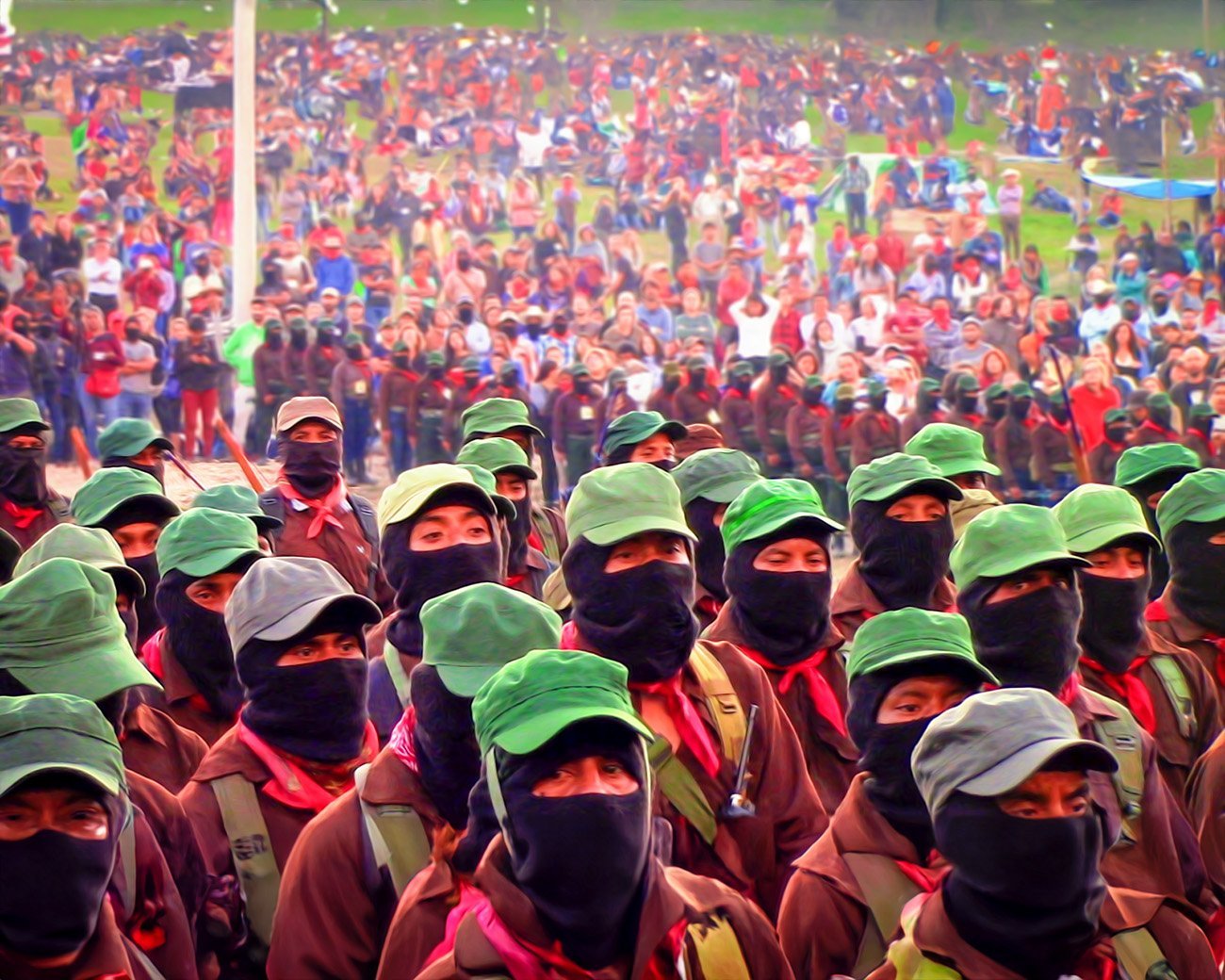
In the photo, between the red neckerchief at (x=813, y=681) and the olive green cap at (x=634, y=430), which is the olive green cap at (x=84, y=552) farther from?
the olive green cap at (x=634, y=430)

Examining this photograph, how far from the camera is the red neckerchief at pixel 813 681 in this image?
573 cm

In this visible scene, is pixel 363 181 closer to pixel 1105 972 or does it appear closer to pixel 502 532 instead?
pixel 502 532

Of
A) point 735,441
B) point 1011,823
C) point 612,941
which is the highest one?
point 1011,823

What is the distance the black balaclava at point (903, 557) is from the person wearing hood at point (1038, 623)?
1.00 metres

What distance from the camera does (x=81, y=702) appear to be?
13.4 feet

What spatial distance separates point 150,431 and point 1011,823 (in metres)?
6.47

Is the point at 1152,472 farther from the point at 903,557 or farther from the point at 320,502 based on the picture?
the point at 320,502

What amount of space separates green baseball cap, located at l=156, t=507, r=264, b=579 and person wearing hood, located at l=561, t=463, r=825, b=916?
3.75ft

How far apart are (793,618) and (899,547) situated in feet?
→ 3.34

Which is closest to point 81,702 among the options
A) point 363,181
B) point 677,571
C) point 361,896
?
point 361,896

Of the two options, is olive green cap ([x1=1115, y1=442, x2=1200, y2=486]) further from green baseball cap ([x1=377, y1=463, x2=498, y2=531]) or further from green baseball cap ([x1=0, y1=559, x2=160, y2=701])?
green baseball cap ([x1=0, y1=559, x2=160, y2=701])

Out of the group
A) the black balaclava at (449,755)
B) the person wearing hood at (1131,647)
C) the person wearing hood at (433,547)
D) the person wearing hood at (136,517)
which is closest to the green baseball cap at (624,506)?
the person wearing hood at (433,547)

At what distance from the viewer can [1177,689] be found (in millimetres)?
6043

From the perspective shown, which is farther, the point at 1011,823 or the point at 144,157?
the point at 144,157
